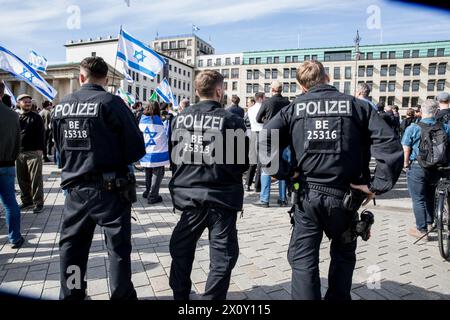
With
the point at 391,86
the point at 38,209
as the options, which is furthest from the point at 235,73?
the point at 38,209

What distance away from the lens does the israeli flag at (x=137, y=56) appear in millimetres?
7812

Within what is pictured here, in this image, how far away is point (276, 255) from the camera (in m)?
4.25

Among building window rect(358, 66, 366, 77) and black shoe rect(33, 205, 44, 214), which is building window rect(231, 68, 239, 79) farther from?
black shoe rect(33, 205, 44, 214)

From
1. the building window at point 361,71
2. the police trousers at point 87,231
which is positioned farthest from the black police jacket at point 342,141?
the building window at point 361,71

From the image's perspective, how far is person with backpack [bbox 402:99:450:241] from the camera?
4.48m

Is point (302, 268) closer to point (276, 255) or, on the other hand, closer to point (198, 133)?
point (198, 133)

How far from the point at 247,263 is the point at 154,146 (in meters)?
3.79

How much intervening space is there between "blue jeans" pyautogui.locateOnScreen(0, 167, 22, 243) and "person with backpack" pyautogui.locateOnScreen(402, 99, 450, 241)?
581 cm

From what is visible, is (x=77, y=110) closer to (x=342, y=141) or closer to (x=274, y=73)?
(x=342, y=141)

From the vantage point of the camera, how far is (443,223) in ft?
14.2

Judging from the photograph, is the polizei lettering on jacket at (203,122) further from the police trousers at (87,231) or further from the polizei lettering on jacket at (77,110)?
the police trousers at (87,231)

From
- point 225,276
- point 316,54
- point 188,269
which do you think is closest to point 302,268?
point 225,276

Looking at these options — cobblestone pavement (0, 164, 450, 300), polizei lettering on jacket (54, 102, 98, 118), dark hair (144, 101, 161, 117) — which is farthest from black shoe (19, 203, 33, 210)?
polizei lettering on jacket (54, 102, 98, 118)
